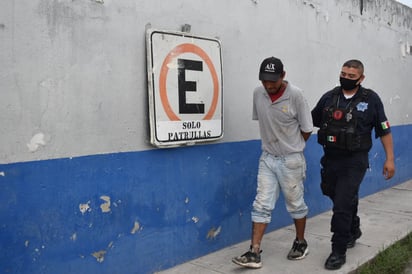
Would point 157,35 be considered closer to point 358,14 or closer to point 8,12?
point 8,12

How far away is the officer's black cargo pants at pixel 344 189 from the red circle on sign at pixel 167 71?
1.11 metres

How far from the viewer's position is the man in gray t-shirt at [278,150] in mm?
3490

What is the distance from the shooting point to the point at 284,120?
353 cm

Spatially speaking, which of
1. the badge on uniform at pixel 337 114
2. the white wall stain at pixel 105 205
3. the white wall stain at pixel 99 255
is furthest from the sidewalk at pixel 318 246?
the badge on uniform at pixel 337 114

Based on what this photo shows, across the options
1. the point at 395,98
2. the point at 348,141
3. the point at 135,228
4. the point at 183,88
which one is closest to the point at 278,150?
the point at 348,141

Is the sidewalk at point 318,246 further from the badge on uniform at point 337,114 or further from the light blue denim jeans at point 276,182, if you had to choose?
the badge on uniform at point 337,114

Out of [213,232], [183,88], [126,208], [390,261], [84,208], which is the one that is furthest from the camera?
[213,232]

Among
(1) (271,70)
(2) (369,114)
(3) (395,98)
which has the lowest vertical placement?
(2) (369,114)

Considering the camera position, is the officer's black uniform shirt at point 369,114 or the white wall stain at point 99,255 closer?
the white wall stain at point 99,255

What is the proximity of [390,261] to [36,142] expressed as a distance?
10.0ft

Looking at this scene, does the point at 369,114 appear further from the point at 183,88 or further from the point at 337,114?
the point at 183,88

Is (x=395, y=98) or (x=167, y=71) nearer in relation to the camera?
(x=167, y=71)

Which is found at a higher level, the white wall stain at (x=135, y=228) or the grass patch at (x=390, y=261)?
the white wall stain at (x=135, y=228)

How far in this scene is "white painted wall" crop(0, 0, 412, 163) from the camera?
2.55 metres
